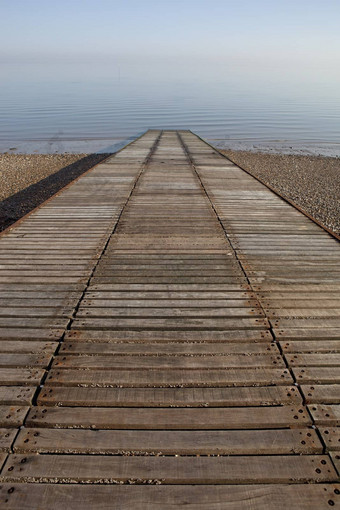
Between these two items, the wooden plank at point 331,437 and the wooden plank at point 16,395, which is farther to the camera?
the wooden plank at point 16,395

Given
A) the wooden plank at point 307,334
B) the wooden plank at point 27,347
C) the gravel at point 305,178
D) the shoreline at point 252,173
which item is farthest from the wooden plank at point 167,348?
the gravel at point 305,178

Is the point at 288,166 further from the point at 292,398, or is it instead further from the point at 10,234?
the point at 292,398

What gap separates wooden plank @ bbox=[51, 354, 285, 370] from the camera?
3.64 metres

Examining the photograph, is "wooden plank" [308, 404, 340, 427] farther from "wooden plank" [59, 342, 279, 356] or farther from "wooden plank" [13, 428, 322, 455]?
"wooden plank" [59, 342, 279, 356]

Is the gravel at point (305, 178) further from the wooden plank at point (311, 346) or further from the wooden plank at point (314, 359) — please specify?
the wooden plank at point (314, 359)

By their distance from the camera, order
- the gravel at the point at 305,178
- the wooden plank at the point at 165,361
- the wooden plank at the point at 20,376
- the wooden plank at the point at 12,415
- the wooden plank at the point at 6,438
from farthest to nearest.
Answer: the gravel at the point at 305,178
the wooden plank at the point at 165,361
the wooden plank at the point at 20,376
the wooden plank at the point at 12,415
the wooden plank at the point at 6,438

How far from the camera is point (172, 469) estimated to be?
2.64 meters

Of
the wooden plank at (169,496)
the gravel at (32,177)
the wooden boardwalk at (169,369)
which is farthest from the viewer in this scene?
the gravel at (32,177)

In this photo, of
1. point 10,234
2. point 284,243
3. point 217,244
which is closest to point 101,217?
point 10,234

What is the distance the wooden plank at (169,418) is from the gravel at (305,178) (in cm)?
1038

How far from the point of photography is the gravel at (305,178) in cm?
1463

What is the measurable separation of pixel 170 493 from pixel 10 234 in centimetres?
619

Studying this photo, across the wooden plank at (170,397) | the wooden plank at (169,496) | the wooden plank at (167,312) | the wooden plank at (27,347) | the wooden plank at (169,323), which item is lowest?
the wooden plank at (169,496)

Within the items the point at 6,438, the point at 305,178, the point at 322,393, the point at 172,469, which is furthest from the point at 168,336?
the point at 305,178
